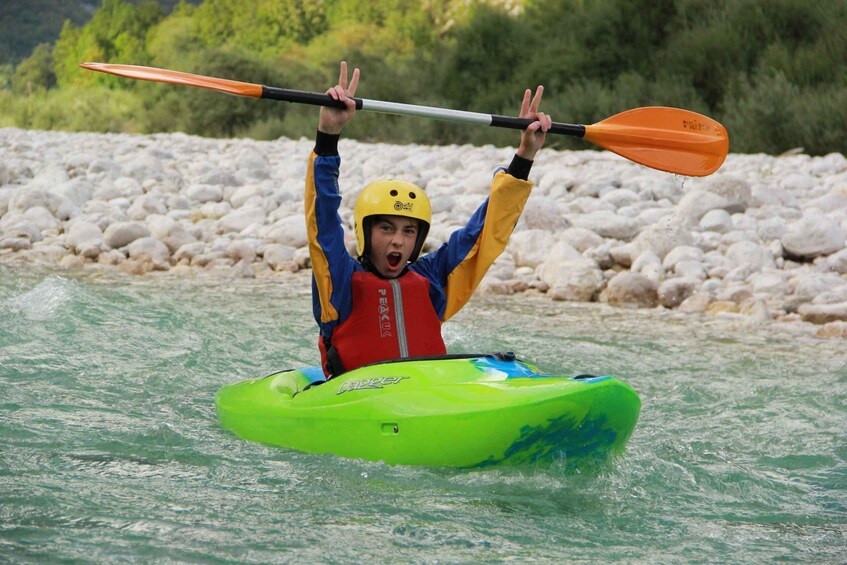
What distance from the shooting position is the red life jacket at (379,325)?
4.00 m

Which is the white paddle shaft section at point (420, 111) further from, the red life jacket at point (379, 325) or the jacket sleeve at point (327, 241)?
the red life jacket at point (379, 325)

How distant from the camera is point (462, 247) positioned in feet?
14.3

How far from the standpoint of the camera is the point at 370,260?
4.14 metres

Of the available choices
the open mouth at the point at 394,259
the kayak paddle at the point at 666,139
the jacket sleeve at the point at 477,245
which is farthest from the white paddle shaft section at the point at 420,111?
the kayak paddle at the point at 666,139

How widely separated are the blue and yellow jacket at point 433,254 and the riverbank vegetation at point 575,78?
9012 millimetres

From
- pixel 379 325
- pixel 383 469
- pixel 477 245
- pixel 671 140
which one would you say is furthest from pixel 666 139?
pixel 383 469

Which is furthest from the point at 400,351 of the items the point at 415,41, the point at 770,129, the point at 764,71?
the point at 415,41

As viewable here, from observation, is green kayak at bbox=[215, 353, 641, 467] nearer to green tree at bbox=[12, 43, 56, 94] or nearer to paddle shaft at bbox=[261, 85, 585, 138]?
paddle shaft at bbox=[261, 85, 585, 138]

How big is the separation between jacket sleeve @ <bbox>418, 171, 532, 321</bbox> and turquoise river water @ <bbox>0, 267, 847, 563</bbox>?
892mm

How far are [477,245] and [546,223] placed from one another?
15.0 ft

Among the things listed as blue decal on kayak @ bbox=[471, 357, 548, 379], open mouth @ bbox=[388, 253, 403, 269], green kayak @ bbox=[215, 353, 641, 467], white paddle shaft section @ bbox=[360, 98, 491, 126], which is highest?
white paddle shaft section @ bbox=[360, 98, 491, 126]

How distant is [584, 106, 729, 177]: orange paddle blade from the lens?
5.04m

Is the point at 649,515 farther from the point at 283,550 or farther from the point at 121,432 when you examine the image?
the point at 121,432

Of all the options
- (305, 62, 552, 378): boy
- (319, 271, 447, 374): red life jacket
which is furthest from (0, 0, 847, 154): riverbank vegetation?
(319, 271, 447, 374): red life jacket
